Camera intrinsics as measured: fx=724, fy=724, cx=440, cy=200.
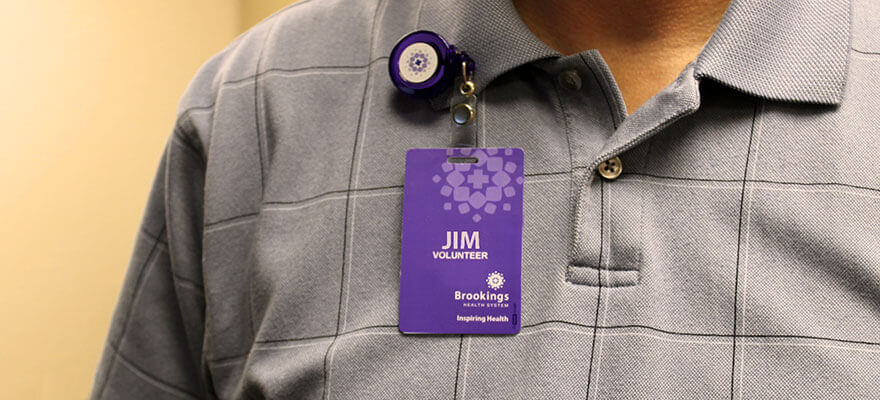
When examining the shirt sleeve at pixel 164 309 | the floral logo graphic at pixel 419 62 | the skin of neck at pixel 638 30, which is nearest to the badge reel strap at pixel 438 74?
the floral logo graphic at pixel 419 62

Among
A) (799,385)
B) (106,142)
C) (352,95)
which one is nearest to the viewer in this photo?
(799,385)

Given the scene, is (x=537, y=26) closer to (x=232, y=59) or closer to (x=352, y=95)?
(x=352, y=95)

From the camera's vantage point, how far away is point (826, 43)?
67 centimetres

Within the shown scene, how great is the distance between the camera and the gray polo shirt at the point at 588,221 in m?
0.61

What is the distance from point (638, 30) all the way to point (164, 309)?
61 cm

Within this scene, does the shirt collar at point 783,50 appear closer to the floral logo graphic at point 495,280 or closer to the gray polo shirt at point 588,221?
the gray polo shirt at point 588,221

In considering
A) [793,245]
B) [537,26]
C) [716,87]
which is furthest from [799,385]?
[537,26]

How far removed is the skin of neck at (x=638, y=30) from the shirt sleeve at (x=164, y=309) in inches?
17.2

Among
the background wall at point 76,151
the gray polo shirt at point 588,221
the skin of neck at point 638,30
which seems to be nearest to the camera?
the gray polo shirt at point 588,221

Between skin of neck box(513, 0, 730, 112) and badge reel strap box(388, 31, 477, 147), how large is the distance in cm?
12

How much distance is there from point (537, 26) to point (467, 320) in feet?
1.08

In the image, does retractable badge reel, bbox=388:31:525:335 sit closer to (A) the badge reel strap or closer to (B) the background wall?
(A) the badge reel strap

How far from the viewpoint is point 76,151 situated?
1.81 m

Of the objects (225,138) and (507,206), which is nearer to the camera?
(507,206)
